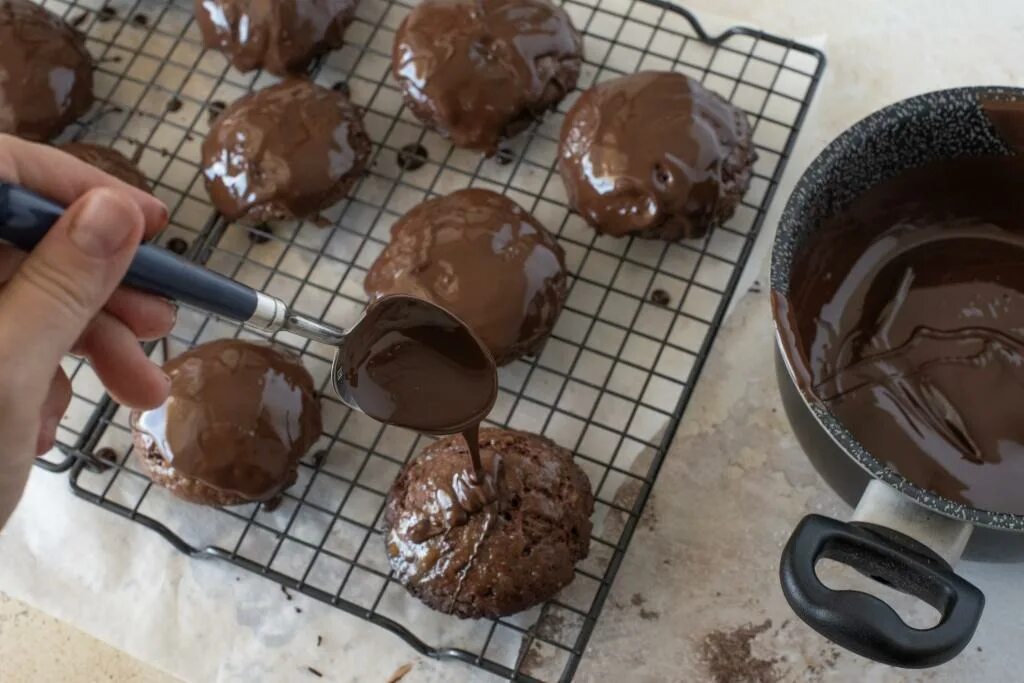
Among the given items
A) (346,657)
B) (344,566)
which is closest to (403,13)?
(344,566)

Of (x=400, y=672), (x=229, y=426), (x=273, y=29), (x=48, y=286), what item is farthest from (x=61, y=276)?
(x=273, y=29)

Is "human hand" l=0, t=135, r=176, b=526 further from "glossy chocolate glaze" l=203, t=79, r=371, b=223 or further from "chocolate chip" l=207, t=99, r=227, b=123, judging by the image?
"chocolate chip" l=207, t=99, r=227, b=123

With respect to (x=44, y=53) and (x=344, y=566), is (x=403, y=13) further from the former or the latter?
(x=344, y=566)

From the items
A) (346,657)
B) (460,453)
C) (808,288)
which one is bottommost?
(346,657)

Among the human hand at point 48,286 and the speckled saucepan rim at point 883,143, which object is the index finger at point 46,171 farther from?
the speckled saucepan rim at point 883,143

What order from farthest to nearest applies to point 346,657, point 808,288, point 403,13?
point 403,13
point 346,657
point 808,288

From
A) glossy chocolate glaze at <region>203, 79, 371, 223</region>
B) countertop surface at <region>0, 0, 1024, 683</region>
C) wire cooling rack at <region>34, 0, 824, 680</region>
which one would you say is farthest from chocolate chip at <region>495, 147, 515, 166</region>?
countertop surface at <region>0, 0, 1024, 683</region>

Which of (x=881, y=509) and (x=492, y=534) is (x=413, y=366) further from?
(x=881, y=509)
